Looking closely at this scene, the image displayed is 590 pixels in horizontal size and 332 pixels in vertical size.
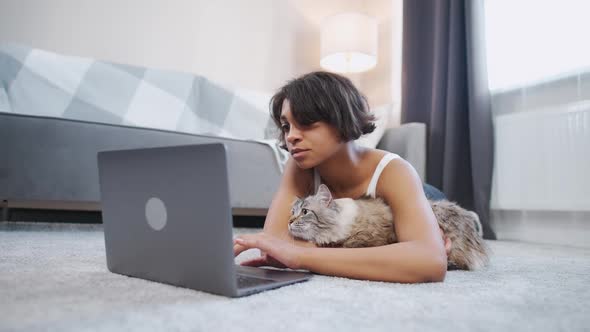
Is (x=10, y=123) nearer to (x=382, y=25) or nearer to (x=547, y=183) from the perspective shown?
(x=547, y=183)

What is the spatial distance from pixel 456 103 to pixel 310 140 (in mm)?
1789

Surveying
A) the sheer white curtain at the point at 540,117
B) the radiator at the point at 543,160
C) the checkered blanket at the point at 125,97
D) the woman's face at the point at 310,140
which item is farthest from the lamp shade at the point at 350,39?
the woman's face at the point at 310,140

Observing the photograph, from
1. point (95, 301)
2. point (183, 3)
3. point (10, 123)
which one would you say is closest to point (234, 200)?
point (10, 123)

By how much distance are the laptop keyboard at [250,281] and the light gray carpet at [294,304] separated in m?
0.04

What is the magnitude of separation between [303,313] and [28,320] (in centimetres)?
37

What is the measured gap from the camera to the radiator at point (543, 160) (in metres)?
1.92

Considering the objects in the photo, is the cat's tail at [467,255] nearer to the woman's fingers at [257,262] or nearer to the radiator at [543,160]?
the woman's fingers at [257,262]

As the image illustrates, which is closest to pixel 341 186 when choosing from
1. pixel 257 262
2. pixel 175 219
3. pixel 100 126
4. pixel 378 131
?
pixel 257 262

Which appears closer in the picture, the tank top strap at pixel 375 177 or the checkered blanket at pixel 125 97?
→ the tank top strap at pixel 375 177

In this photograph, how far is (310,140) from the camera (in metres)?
0.97

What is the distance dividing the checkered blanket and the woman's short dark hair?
3.93 ft

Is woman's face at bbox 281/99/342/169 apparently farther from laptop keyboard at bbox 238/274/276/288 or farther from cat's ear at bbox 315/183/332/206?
laptop keyboard at bbox 238/274/276/288

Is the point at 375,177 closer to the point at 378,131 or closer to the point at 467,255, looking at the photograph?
the point at 467,255

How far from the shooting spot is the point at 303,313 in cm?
60
